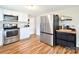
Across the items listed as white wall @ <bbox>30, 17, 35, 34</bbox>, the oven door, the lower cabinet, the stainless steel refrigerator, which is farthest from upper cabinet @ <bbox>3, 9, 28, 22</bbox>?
the lower cabinet

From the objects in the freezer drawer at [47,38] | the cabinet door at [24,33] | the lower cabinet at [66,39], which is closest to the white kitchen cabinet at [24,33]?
the cabinet door at [24,33]

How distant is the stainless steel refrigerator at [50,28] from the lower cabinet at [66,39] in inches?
9.0

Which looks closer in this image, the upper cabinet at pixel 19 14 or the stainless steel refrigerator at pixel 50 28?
the stainless steel refrigerator at pixel 50 28

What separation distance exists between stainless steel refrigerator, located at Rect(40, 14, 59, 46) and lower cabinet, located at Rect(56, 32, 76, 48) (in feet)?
0.75

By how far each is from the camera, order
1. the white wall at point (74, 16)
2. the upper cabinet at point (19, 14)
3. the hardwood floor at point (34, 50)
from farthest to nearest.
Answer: the upper cabinet at point (19, 14), the white wall at point (74, 16), the hardwood floor at point (34, 50)

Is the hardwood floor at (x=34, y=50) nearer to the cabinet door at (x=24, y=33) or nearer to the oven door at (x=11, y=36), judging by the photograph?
the oven door at (x=11, y=36)

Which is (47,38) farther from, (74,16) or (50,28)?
(74,16)

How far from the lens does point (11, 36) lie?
189 inches

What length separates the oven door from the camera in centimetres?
449

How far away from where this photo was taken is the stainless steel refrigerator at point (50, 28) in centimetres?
425

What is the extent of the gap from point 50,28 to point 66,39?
2.86ft

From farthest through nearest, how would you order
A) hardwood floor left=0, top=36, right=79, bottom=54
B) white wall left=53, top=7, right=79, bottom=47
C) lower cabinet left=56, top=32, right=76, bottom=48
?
white wall left=53, top=7, right=79, bottom=47 < lower cabinet left=56, top=32, right=76, bottom=48 < hardwood floor left=0, top=36, right=79, bottom=54

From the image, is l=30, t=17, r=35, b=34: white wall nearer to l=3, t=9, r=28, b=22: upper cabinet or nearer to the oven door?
l=3, t=9, r=28, b=22: upper cabinet

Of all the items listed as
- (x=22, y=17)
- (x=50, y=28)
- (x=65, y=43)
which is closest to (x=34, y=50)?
(x=50, y=28)
